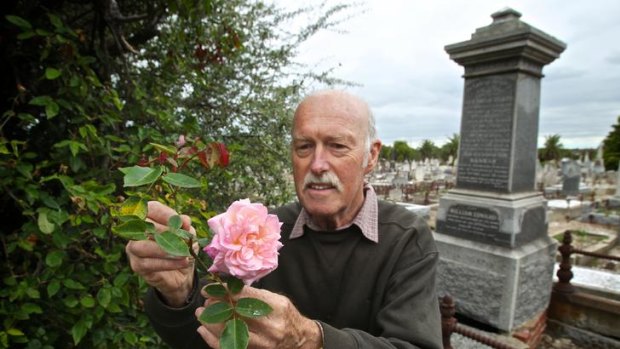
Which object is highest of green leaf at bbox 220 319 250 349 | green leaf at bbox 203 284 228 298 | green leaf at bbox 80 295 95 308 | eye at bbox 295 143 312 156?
eye at bbox 295 143 312 156

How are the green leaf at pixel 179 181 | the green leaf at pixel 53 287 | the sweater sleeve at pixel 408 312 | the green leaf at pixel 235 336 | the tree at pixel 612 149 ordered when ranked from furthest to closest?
1. the tree at pixel 612 149
2. the green leaf at pixel 53 287
3. the sweater sleeve at pixel 408 312
4. the green leaf at pixel 179 181
5. the green leaf at pixel 235 336

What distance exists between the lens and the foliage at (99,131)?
1.77 meters

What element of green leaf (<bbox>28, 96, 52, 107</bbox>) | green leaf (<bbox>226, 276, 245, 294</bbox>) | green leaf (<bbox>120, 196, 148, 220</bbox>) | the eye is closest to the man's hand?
green leaf (<bbox>226, 276, 245, 294</bbox>)

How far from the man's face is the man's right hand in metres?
0.65

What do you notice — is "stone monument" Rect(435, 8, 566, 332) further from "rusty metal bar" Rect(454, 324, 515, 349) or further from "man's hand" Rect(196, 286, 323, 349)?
"man's hand" Rect(196, 286, 323, 349)

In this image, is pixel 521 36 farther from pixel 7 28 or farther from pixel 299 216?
pixel 7 28

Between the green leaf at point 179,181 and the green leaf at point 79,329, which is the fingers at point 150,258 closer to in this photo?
the green leaf at point 179,181

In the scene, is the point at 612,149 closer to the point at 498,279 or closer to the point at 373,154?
the point at 498,279

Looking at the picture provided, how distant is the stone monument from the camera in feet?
15.1

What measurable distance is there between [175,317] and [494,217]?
4.58 meters

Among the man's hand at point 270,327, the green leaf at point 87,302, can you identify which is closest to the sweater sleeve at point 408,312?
the man's hand at point 270,327

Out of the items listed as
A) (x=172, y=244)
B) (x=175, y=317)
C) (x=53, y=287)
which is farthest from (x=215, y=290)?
(x=53, y=287)

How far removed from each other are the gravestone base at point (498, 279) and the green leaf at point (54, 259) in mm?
4625

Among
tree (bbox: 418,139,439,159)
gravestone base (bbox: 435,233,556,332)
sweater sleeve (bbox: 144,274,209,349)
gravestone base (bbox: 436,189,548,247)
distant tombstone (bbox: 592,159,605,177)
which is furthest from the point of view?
tree (bbox: 418,139,439,159)
